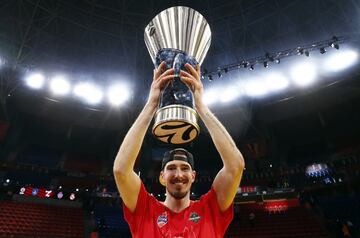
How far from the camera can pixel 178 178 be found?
6.89ft

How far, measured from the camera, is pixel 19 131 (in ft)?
69.3

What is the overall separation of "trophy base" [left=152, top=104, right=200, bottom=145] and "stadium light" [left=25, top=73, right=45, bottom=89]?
62.8ft

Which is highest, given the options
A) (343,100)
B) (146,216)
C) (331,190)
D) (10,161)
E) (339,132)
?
(343,100)

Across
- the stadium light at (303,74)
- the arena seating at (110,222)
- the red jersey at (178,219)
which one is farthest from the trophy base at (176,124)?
the stadium light at (303,74)

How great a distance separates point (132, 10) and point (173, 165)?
50.2 feet

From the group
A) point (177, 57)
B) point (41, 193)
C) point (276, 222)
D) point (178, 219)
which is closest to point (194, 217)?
point (178, 219)

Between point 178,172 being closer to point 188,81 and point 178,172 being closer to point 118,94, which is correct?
point 188,81

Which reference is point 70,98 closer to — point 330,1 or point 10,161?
point 10,161

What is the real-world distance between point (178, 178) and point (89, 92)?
19.4 meters

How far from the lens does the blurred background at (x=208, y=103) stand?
15828 mm

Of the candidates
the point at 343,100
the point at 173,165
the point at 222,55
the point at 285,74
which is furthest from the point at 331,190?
the point at 173,165

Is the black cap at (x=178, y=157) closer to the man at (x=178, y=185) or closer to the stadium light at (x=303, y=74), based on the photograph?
the man at (x=178, y=185)

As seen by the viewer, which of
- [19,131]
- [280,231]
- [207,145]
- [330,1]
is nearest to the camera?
[330,1]

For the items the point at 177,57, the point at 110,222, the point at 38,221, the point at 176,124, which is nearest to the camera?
the point at 176,124
